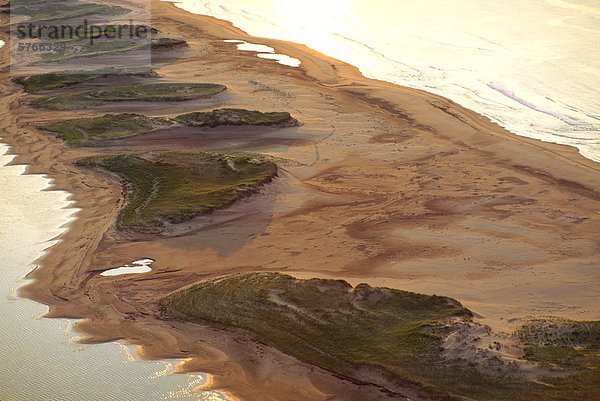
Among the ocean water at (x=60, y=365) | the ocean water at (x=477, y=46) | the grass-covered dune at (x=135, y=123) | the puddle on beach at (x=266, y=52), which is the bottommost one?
the ocean water at (x=60, y=365)

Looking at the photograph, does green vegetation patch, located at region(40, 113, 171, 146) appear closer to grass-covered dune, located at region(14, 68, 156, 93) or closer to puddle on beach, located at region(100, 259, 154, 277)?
grass-covered dune, located at region(14, 68, 156, 93)

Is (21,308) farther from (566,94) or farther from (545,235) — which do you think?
(566,94)

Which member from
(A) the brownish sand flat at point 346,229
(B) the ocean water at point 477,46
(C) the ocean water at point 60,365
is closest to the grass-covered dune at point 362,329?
(A) the brownish sand flat at point 346,229

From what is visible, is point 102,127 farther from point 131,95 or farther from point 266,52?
point 266,52

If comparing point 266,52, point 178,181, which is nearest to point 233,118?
point 178,181

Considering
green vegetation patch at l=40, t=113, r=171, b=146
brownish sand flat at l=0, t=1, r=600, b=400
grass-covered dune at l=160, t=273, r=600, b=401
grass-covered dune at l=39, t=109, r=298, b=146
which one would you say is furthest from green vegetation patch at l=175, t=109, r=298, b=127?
grass-covered dune at l=160, t=273, r=600, b=401

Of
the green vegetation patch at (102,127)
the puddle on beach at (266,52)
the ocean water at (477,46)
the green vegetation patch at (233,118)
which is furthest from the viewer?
the puddle on beach at (266,52)

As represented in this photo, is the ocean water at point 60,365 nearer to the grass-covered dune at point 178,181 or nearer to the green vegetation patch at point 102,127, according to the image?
the grass-covered dune at point 178,181
